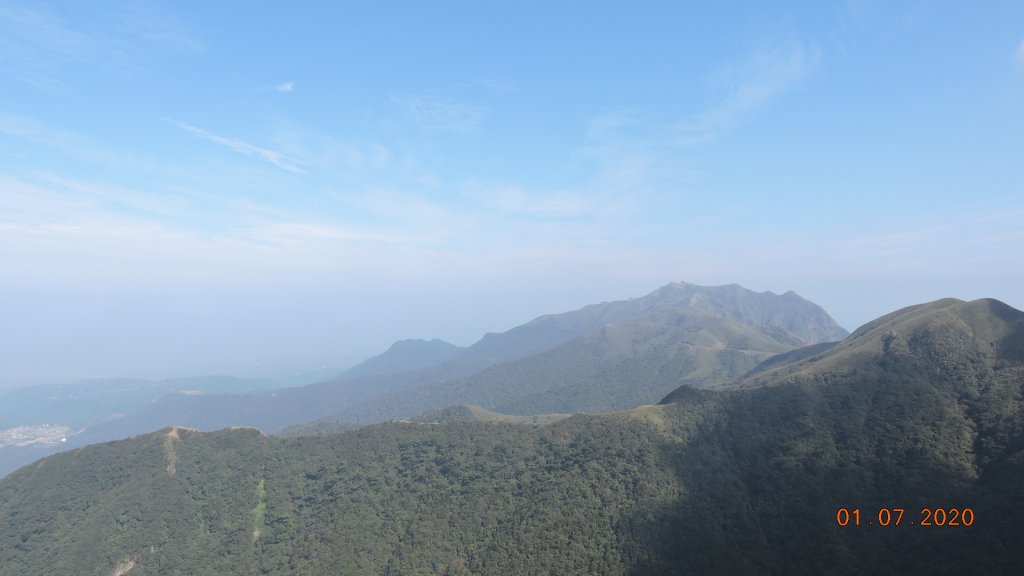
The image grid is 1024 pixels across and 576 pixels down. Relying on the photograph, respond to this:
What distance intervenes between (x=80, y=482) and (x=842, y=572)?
137 metres

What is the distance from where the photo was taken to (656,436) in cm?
9894

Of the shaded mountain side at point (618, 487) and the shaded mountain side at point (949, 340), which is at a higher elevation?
the shaded mountain side at point (949, 340)

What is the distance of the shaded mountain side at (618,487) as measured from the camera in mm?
70625

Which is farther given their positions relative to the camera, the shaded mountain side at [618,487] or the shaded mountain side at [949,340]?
the shaded mountain side at [949,340]
